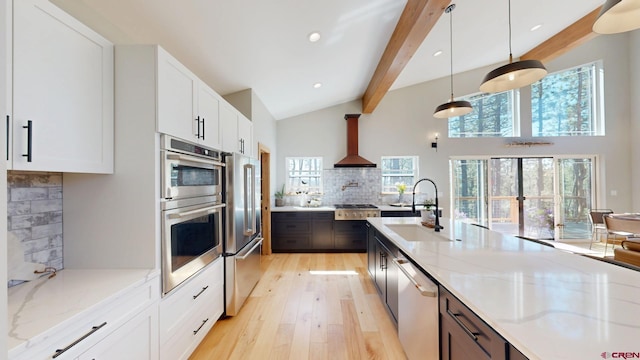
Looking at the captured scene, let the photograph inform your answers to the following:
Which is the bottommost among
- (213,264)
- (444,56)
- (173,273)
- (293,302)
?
(293,302)

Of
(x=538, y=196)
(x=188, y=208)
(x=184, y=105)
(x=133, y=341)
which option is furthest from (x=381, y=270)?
(x=538, y=196)

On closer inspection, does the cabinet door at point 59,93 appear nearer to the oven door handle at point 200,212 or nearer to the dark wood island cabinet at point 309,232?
the oven door handle at point 200,212

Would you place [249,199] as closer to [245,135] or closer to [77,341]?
[245,135]

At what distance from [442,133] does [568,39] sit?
2.31m

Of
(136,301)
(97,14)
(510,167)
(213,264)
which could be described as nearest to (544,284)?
(136,301)

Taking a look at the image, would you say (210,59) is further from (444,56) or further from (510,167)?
(510,167)

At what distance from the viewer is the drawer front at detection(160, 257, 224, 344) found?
5.02ft

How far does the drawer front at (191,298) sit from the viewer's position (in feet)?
5.02

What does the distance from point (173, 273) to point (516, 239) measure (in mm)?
2590

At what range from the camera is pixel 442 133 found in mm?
5336

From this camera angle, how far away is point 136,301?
1.29 metres

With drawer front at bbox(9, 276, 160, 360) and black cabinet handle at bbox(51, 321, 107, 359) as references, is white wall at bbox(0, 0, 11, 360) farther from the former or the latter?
black cabinet handle at bbox(51, 321, 107, 359)

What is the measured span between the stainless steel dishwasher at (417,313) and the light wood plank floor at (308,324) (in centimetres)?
34

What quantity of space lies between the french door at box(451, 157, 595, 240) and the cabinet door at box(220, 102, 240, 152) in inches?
186
